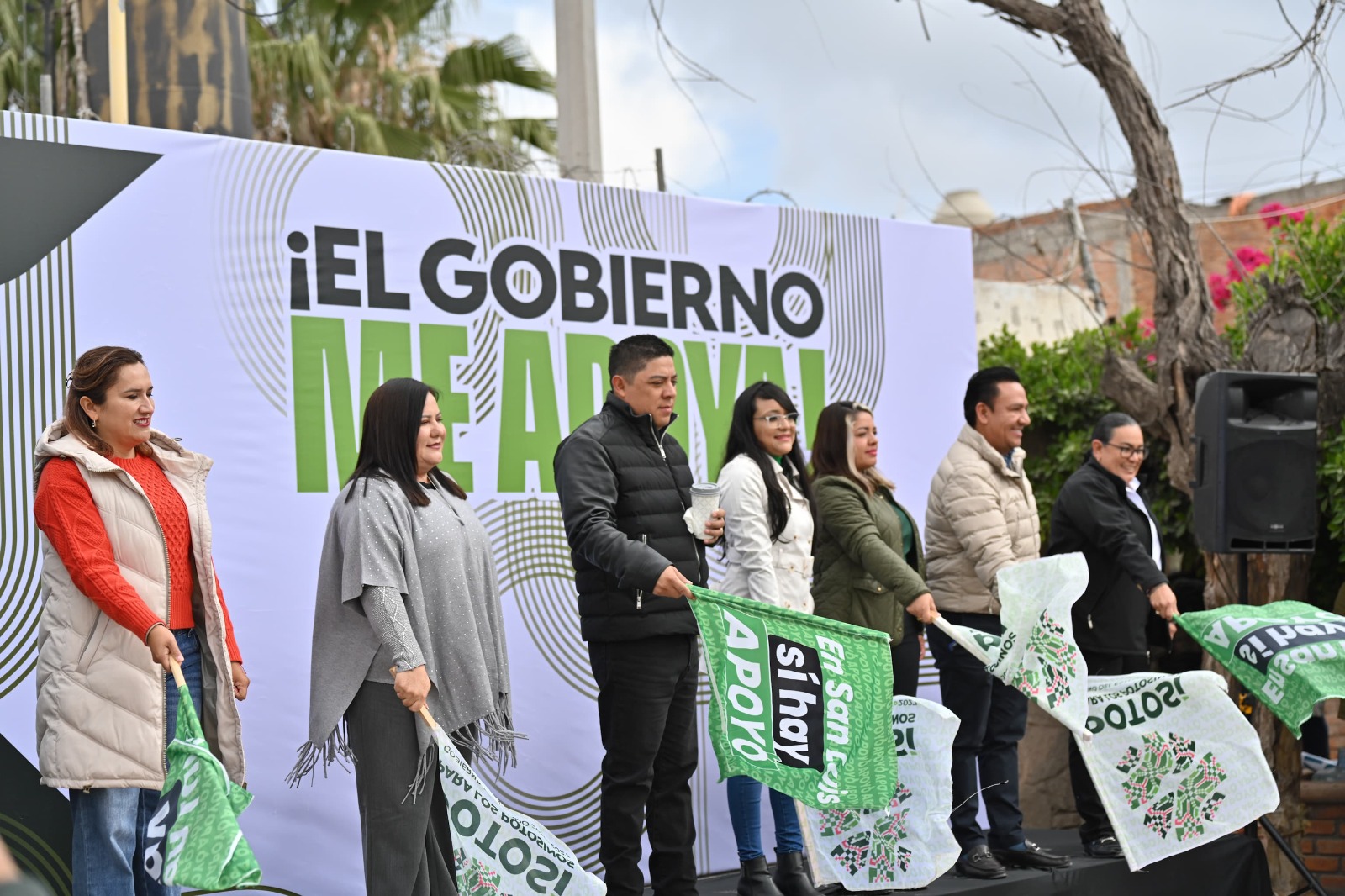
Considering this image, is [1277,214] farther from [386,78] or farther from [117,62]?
[386,78]

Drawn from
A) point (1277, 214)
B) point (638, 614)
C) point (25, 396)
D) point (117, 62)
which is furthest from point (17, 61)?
point (638, 614)

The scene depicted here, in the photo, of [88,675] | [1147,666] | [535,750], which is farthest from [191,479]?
[1147,666]

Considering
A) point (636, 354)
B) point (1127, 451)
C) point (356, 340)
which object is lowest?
point (1127, 451)

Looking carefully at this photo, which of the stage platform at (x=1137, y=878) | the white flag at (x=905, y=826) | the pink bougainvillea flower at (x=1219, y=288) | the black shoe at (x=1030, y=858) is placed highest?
the pink bougainvillea flower at (x=1219, y=288)

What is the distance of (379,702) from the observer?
389 cm

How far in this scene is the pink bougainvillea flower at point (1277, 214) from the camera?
283 inches

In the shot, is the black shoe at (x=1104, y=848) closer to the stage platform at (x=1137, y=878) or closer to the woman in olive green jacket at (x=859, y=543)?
the stage platform at (x=1137, y=878)

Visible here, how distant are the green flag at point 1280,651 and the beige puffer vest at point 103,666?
3564 mm

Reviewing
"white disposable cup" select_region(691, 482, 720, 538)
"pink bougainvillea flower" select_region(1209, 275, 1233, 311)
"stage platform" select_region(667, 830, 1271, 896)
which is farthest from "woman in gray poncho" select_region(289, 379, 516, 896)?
"pink bougainvillea flower" select_region(1209, 275, 1233, 311)

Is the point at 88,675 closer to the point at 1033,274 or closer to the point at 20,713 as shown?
the point at 20,713

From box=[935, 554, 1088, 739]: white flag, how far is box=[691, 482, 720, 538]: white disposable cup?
3.42 feet

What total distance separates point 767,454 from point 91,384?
7.08 ft

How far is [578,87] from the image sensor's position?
7379mm

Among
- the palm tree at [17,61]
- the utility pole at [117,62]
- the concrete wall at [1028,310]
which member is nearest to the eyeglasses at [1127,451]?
the utility pole at [117,62]
